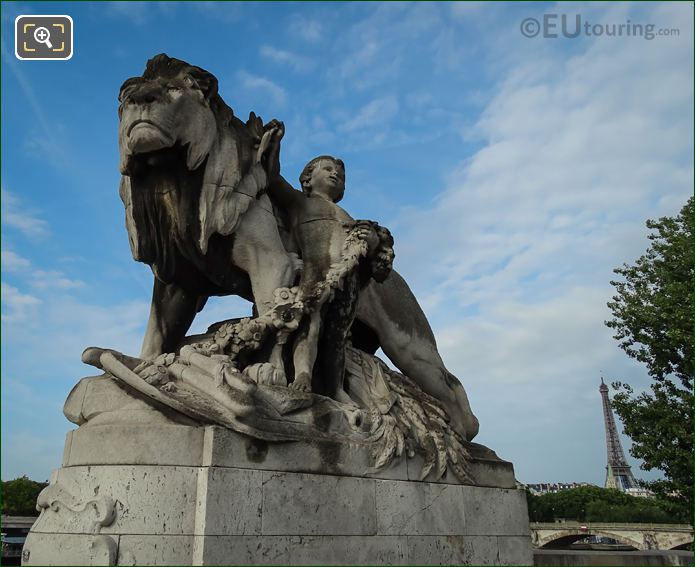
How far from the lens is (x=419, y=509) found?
5.55m

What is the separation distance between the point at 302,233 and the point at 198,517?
3255mm

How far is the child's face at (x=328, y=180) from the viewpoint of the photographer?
23.9 ft

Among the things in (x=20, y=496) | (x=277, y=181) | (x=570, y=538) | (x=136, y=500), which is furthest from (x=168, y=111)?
(x=570, y=538)

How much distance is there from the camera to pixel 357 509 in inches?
198

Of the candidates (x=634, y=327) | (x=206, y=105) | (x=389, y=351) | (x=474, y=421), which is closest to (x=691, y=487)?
(x=634, y=327)

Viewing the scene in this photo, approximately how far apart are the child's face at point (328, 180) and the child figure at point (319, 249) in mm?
12

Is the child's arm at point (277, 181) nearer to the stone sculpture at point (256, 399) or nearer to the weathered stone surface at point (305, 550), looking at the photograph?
the stone sculpture at point (256, 399)

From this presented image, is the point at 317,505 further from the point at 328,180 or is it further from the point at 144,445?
the point at 328,180

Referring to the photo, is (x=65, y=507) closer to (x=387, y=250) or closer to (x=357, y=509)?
(x=357, y=509)

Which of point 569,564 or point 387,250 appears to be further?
point 569,564

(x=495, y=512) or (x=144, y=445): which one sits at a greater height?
(x=144, y=445)

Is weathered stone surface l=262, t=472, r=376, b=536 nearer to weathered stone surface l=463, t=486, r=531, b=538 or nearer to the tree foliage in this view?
weathered stone surface l=463, t=486, r=531, b=538

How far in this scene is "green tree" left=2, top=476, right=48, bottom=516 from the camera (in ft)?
110

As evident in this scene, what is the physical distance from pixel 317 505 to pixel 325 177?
12.8ft
